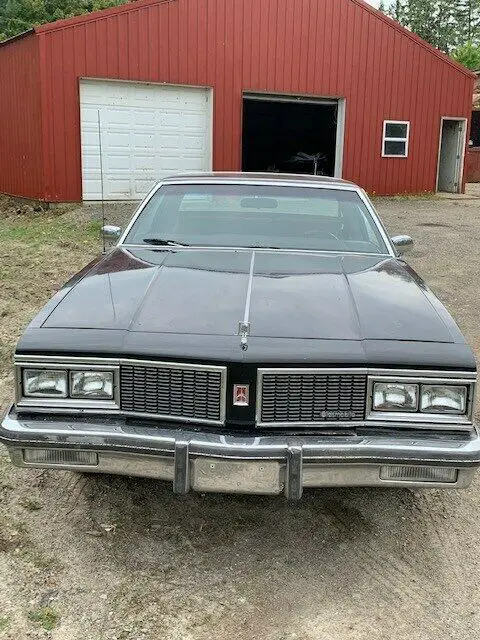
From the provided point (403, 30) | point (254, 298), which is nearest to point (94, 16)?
point (403, 30)

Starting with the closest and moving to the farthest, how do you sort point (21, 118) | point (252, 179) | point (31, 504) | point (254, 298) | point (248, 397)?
point (248, 397)
point (254, 298)
point (31, 504)
point (252, 179)
point (21, 118)

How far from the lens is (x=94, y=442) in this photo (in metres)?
2.62

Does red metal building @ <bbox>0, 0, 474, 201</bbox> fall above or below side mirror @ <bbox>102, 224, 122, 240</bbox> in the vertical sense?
above

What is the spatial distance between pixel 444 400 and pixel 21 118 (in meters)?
13.4

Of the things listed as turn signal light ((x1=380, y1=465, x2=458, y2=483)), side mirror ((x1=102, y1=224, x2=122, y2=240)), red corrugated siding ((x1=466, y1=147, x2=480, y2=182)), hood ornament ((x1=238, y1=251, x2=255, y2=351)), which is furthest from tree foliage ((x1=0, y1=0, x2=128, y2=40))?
turn signal light ((x1=380, y1=465, x2=458, y2=483))

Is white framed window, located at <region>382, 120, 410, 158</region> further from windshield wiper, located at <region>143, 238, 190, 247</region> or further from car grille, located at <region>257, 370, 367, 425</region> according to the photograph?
car grille, located at <region>257, 370, 367, 425</region>

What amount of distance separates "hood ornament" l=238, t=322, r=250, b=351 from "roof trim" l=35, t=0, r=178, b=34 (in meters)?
11.8

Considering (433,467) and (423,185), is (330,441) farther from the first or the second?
(423,185)

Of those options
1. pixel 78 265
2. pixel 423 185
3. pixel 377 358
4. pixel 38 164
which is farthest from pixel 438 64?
pixel 377 358

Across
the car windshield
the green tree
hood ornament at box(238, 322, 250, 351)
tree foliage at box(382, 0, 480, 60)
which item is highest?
tree foliage at box(382, 0, 480, 60)

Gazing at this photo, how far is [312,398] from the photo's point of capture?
268 centimetres

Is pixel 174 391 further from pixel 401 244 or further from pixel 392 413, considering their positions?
pixel 401 244

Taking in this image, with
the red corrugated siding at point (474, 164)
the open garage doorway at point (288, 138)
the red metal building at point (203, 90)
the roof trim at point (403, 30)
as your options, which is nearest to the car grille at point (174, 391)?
the red metal building at point (203, 90)

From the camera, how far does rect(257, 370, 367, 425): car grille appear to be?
8.72ft
